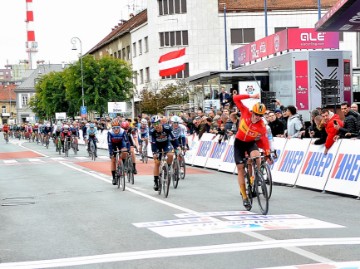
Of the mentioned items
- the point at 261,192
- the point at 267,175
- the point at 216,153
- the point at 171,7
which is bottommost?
the point at 216,153

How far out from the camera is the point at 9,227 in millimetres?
11430

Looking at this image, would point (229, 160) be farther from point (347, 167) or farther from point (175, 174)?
point (347, 167)

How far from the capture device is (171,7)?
6762 cm

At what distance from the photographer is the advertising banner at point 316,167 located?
16.1 meters

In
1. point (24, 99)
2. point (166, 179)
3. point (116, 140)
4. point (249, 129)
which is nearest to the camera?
point (249, 129)

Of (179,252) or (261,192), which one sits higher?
(261,192)

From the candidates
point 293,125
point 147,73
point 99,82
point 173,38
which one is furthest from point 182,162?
point 147,73

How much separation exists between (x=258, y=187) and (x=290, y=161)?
639cm

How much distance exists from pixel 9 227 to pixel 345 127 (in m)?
8.31

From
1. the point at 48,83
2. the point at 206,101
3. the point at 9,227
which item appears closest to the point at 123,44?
the point at 48,83

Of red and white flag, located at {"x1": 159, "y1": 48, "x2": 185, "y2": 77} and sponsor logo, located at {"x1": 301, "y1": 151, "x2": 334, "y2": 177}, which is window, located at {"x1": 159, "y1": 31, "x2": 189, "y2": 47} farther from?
sponsor logo, located at {"x1": 301, "y1": 151, "x2": 334, "y2": 177}

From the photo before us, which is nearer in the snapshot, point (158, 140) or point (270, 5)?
point (158, 140)

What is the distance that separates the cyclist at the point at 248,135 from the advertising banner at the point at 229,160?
10.1m

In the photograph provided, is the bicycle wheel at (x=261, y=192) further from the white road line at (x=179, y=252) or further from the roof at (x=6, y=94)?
the roof at (x=6, y=94)
